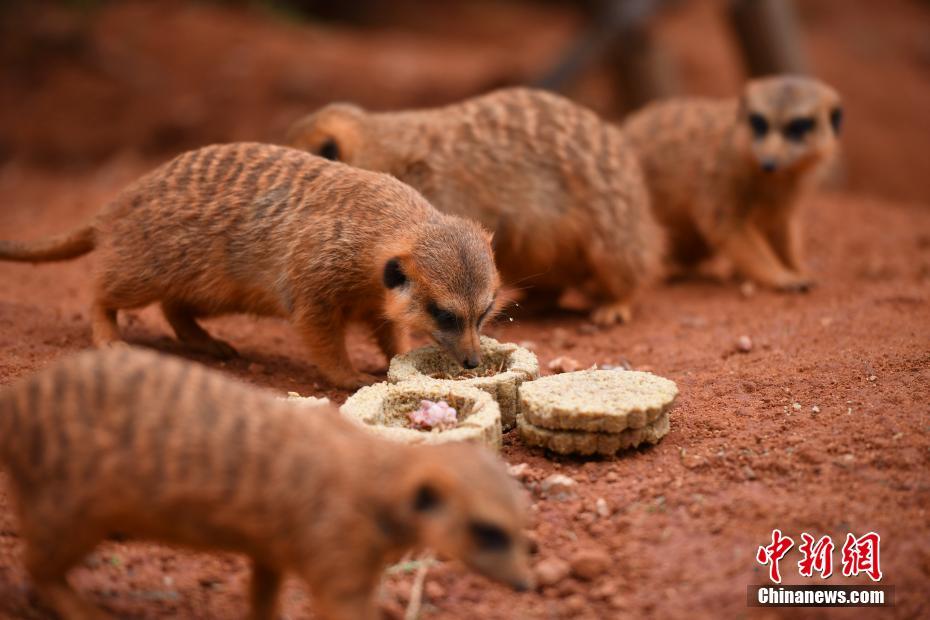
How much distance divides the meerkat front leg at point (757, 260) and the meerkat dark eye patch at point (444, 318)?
344cm

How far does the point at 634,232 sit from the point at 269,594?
4060 mm

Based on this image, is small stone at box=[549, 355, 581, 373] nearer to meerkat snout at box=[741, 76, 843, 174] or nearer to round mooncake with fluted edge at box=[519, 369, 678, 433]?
round mooncake with fluted edge at box=[519, 369, 678, 433]

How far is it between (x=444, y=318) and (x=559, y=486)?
3.00 ft

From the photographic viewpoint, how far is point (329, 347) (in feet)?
14.4

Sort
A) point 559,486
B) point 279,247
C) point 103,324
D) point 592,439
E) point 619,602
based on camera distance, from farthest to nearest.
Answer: point 103,324, point 279,247, point 592,439, point 559,486, point 619,602

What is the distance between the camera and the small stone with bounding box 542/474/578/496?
133 inches

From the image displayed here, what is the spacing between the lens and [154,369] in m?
2.55

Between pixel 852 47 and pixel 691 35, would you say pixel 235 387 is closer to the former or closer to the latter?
pixel 691 35

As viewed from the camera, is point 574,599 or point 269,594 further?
point 574,599

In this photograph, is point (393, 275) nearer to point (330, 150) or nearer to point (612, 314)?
point (330, 150)

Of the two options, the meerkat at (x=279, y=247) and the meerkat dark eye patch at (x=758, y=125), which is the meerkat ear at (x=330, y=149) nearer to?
the meerkat at (x=279, y=247)

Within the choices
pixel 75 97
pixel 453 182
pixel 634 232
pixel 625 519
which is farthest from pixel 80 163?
pixel 625 519

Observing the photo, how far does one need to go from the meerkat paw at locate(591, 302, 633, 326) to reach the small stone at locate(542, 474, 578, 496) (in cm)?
265

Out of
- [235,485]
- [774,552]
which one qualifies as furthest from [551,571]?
[235,485]
